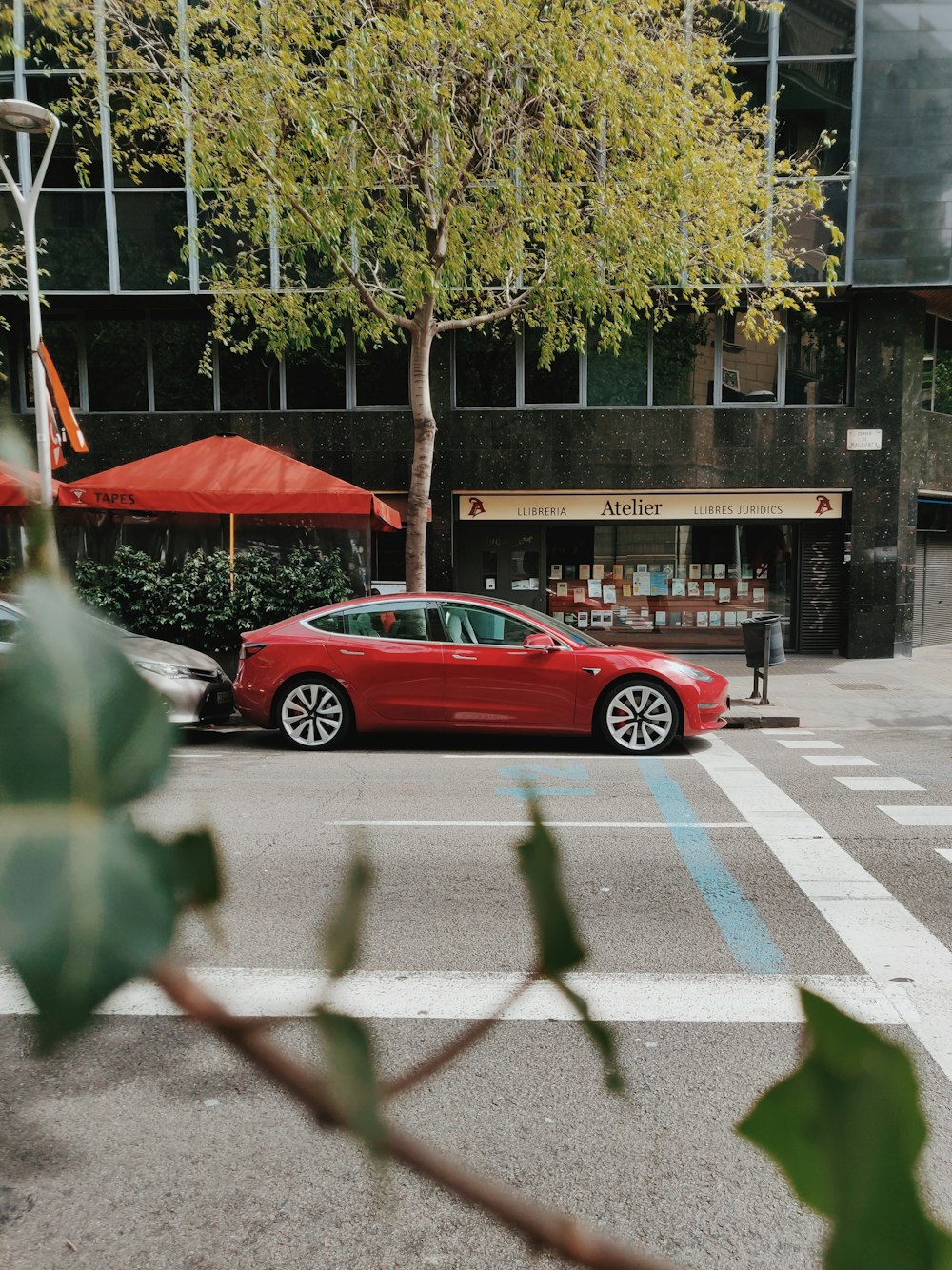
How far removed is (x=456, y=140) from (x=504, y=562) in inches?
271

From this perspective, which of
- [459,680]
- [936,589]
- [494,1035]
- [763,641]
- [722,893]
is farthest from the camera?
[936,589]

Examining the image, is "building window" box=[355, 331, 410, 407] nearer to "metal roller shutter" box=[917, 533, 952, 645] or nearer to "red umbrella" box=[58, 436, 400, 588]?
"red umbrella" box=[58, 436, 400, 588]

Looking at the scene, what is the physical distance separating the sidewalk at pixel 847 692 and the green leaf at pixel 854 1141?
10075 mm

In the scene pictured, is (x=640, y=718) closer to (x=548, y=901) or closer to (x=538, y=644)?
(x=538, y=644)

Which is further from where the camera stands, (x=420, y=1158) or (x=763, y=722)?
(x=763, y=722)

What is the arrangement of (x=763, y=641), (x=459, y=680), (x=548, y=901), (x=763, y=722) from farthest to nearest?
(x=763, y=641) < (x=763, y=722) < (x=459, y=680) < (x=548, y=901)

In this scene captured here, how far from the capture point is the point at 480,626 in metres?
8.44

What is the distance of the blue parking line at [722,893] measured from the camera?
3.87 metres

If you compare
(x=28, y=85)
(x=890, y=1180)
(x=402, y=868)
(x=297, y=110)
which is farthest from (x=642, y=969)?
(x=28, y=85)

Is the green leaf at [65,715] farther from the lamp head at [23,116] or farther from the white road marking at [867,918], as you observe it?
the lamp head at [23,116]

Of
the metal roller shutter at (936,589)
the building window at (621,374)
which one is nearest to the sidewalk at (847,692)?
the metal roller shutter at (936,589)

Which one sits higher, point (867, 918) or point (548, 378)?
point (548, 378)

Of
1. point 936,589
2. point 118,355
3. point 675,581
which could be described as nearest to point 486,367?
point 675,581

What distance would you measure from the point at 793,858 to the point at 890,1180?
207 inches
